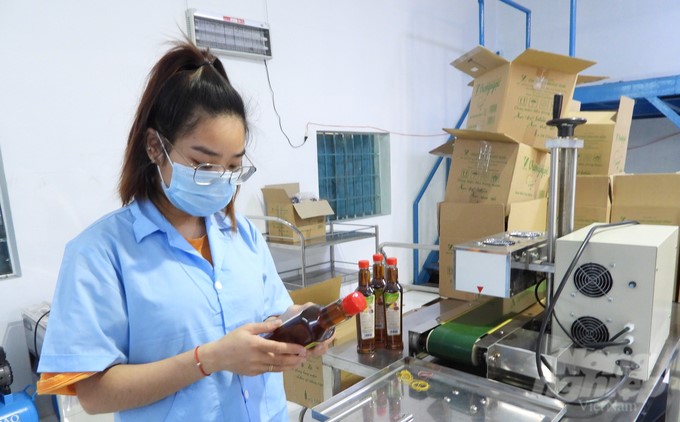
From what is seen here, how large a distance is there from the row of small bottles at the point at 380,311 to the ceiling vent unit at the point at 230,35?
1980 mm

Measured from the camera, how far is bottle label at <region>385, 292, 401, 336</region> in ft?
4.07

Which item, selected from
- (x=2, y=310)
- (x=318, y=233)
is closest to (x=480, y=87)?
(x=318, y=233)

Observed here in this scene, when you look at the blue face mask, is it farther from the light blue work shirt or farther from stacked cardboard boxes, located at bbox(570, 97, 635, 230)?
stacked cardboard boxes, located at bbox(570, 97, 635, 230)

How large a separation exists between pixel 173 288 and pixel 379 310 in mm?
640

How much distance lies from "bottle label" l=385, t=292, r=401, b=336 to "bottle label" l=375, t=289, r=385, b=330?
0.01m

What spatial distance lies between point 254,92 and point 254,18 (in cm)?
49

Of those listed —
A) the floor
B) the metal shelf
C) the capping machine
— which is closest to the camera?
the capping machine

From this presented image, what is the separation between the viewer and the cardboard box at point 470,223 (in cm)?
162

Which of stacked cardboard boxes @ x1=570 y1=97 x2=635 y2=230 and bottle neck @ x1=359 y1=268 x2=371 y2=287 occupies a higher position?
stacked cardboard boxes @ x1=570 y1=97 x2=635 y2=230

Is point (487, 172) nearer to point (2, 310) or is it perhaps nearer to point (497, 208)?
point (497, 208)

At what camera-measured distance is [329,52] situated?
3.37m

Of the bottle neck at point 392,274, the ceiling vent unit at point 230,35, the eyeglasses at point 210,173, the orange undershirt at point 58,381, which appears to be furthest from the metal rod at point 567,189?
the ceiling vent unit at point 230,35

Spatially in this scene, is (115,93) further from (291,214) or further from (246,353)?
(246,353)

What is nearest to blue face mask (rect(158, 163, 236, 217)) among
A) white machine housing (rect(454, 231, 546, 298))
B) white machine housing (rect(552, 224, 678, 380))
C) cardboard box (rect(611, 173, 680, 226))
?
white machine housing (rect(454, 231, 546, 298))
